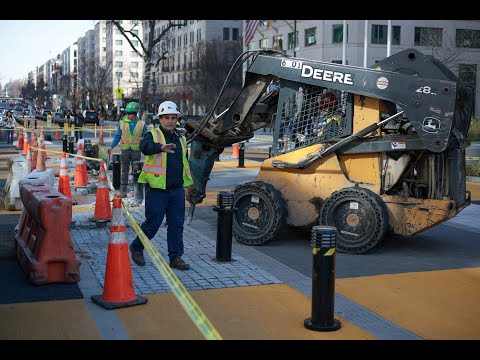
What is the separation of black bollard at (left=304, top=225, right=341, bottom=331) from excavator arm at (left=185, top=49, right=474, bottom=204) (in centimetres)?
304

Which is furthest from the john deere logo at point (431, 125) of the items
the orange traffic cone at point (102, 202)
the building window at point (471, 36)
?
the building window at point (471, 36)

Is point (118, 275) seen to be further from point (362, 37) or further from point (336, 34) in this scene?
point (336, 34)

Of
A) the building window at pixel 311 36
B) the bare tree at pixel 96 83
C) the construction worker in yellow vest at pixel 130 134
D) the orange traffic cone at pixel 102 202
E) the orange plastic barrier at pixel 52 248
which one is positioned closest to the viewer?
the orange plastic barrier at pixel 52 248

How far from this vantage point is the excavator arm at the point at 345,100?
8133 millimetres

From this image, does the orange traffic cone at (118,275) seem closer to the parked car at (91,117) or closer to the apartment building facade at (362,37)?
the apartment building facade at (362,37)

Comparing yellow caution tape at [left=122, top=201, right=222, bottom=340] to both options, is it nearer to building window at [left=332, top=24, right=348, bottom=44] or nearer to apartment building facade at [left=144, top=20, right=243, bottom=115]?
building window at [left=332, top=24, right=348, bottom=44]

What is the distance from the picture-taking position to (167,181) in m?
7.52

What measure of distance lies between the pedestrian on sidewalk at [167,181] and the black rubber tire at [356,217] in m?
2.06

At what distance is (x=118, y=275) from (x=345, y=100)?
4.25 meters

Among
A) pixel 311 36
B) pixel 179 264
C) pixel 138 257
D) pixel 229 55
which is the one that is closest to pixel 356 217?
pixel 179 264

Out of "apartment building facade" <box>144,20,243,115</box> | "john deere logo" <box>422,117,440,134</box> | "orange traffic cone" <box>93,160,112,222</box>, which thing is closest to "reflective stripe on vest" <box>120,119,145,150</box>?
"orange traffic cone" <box>93,160,112,222</box>

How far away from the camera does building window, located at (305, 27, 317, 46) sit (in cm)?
5967
